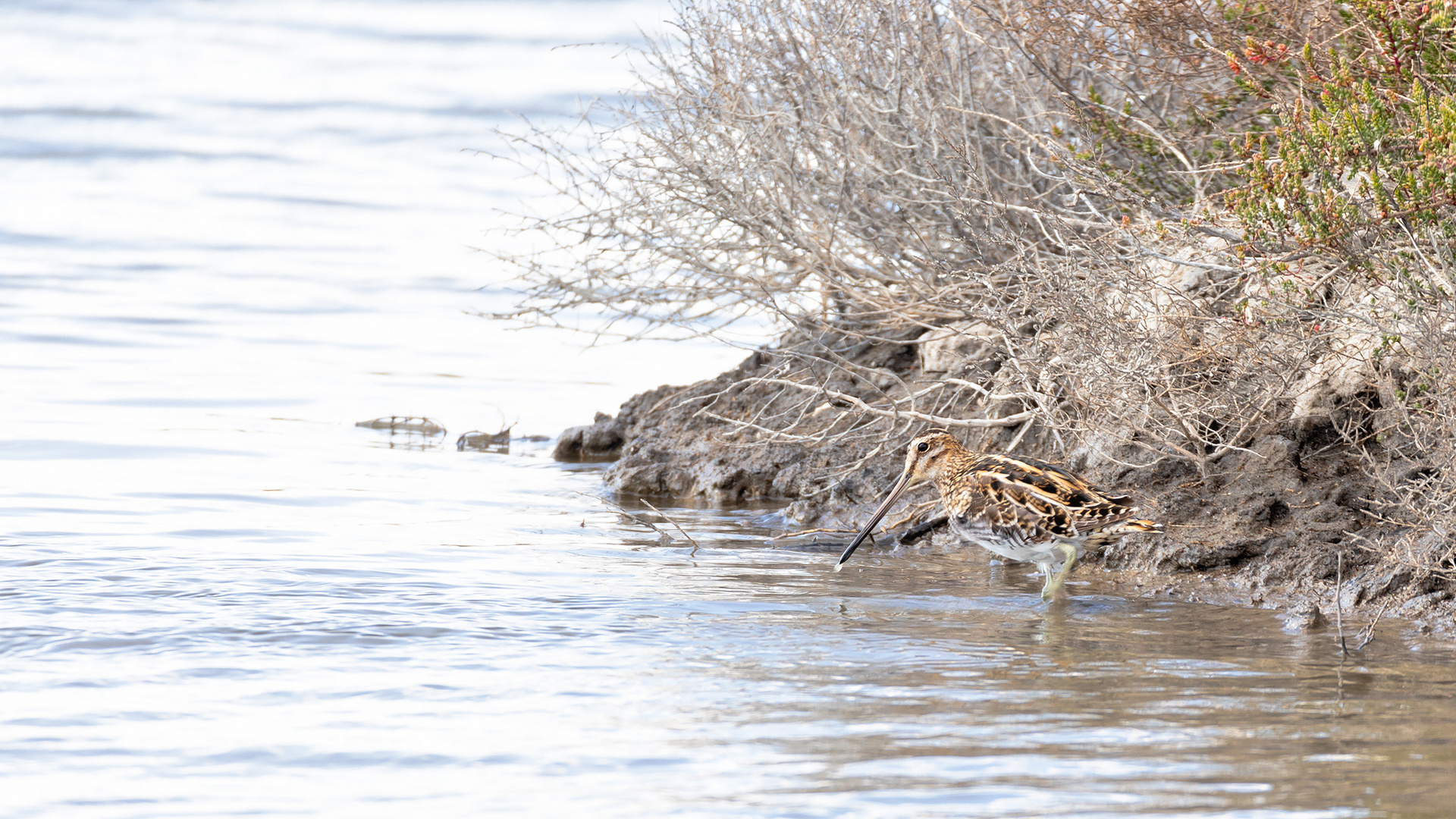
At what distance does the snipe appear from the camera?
6.96m

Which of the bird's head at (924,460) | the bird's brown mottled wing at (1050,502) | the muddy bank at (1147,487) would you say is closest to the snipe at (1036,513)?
the bird's brown mottled wing at (1050,502)

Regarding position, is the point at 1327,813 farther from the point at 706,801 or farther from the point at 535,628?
the point at 535,628

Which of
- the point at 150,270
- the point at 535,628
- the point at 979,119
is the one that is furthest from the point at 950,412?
the point at 150,270

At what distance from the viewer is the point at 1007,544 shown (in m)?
7.22

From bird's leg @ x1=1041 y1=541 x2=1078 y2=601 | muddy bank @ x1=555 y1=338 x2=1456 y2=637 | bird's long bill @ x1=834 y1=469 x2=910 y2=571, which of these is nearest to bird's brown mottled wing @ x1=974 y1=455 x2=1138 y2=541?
bird's leg @ x1=1041 y1=541 x2=1078 y2=601

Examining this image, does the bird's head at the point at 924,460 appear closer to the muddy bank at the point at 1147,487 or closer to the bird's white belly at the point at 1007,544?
the muddy bank at the point at 1147,487

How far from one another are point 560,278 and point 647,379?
625cm

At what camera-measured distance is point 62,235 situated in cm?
2798

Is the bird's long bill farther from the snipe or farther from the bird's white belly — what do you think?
the bird's white belly

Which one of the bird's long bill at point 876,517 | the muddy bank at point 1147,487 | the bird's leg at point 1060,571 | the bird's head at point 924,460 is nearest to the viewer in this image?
the muddy bank at point 1147,487

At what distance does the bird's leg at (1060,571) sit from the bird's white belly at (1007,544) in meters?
0.02

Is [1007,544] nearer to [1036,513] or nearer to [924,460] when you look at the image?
[1036,513]

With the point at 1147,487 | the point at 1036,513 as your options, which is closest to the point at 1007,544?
the point at 1036,513

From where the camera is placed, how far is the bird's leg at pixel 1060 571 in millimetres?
7084
